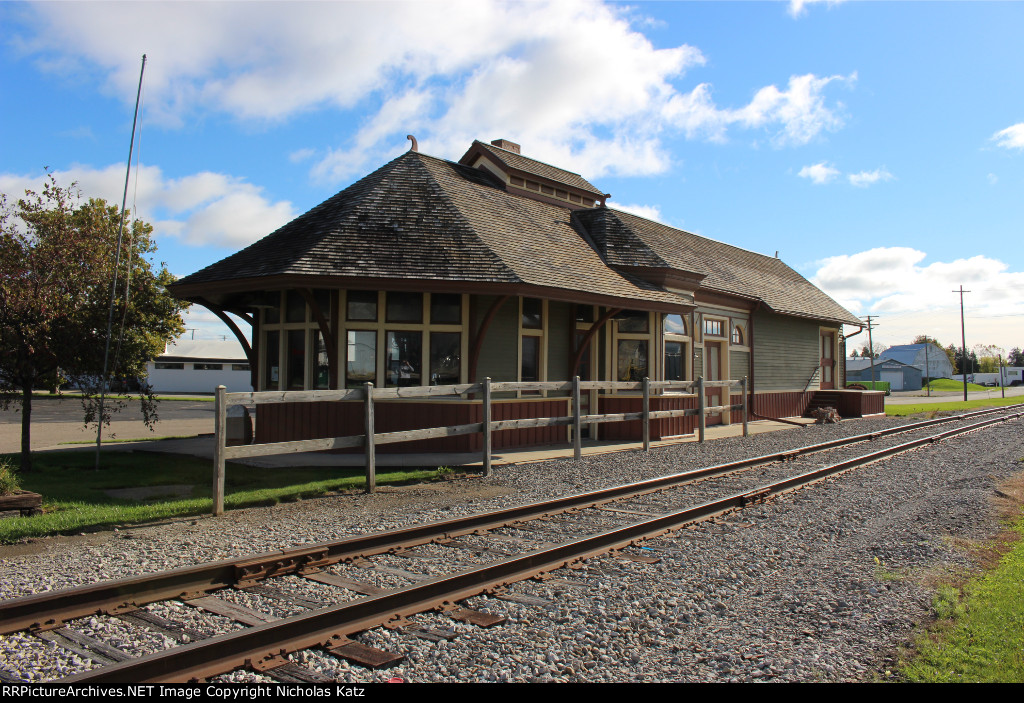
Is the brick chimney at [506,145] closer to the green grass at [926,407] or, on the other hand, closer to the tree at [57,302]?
the tree at [57,302]

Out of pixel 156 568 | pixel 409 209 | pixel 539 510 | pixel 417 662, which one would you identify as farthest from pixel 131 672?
pixel 409 209

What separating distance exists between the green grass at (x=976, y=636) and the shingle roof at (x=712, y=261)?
12.4 metres

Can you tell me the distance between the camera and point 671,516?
23.6 ft

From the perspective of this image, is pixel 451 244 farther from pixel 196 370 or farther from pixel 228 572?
pixel 196 370

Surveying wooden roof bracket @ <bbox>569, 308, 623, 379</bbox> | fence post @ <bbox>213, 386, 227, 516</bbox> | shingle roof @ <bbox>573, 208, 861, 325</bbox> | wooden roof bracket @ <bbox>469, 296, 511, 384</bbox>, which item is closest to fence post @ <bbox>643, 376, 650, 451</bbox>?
wooden roof bracket @ <bbox>569, 308, 623, 379</bbox>

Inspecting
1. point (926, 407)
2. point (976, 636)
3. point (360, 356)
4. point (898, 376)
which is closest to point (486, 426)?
point (360, 356)

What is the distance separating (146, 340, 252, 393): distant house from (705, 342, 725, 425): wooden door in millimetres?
38131

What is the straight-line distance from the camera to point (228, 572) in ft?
16.8

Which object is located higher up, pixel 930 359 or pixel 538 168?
pixel 538 168

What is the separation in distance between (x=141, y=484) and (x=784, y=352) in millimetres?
20756

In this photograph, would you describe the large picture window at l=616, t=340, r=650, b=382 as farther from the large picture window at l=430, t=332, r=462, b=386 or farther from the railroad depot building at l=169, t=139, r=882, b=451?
the large picture window at l=430, t=332, r=462, b=386

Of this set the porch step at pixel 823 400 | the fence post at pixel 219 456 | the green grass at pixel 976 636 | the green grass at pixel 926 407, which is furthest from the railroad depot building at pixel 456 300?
the green grass at pixel 926 407

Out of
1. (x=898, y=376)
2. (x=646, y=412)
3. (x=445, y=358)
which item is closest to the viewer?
(x=445, y=358)

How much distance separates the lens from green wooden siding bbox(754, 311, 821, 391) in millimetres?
23016
